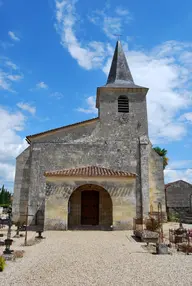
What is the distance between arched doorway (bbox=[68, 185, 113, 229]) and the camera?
694 inches

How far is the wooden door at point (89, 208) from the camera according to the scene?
702 inches

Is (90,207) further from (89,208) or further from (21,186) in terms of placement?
(21,186)

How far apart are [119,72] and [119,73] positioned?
115mm

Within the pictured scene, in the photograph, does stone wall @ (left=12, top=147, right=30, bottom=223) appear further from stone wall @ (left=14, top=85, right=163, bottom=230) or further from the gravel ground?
the gravel ground

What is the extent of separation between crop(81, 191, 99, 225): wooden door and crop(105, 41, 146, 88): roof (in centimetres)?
956

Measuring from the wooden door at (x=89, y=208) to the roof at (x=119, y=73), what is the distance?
31.4 feet

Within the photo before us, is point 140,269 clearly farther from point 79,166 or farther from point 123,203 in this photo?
point 79,166

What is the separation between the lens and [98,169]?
17.2 meters

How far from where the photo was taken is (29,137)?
18891mm

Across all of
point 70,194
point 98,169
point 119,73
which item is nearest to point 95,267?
point 70,194

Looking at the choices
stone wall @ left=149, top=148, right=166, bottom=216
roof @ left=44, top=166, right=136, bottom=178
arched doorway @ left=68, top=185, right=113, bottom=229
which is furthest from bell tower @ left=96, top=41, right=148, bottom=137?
arched doorway @ left=68, top=185, right=113, bottom=229

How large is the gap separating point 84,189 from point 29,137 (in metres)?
5.64

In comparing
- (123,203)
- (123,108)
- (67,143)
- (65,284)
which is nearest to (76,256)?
(65,284)

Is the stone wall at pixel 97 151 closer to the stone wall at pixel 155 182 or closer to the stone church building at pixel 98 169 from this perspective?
the stone church building at pixel 98 169
